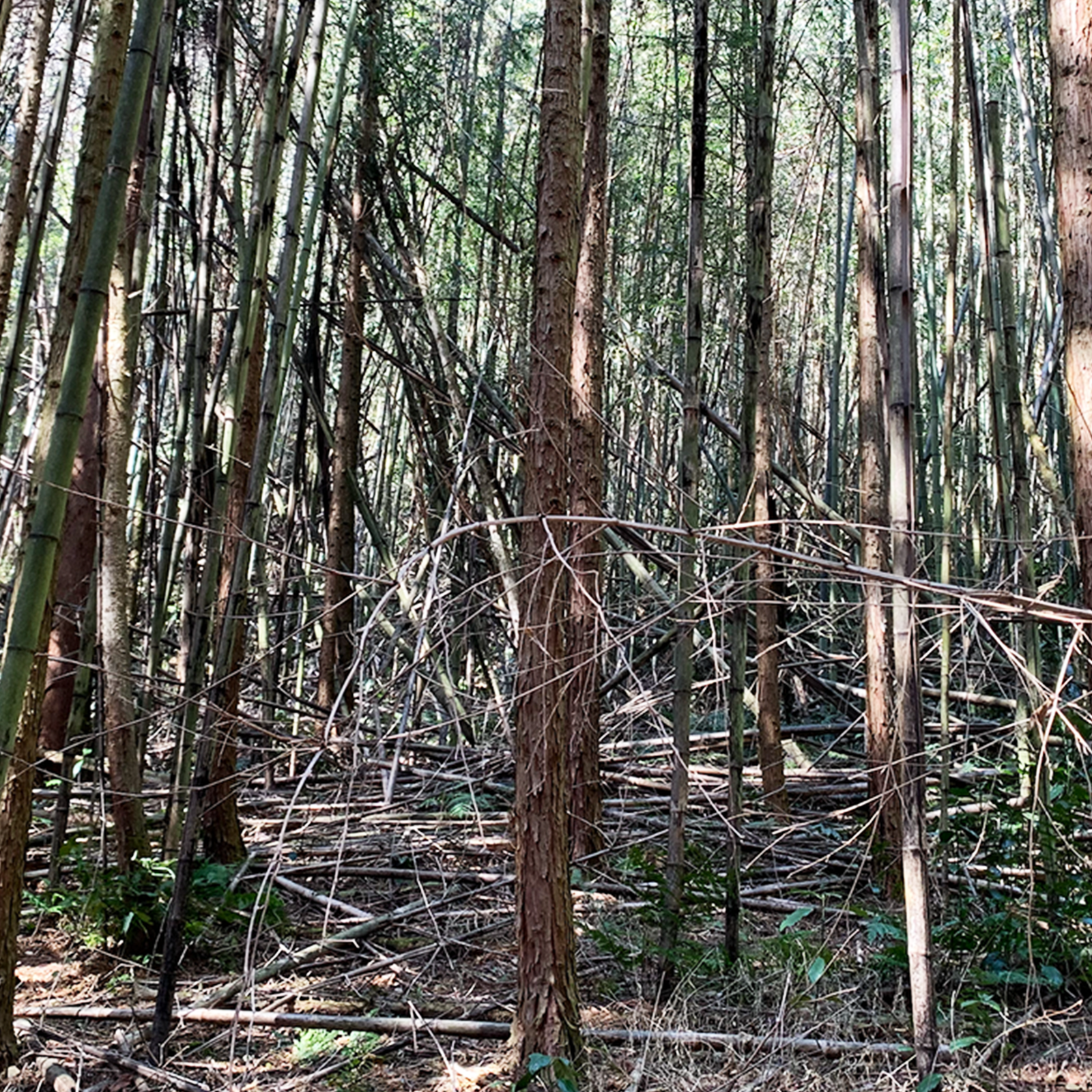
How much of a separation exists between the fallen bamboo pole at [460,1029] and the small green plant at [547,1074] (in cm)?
26

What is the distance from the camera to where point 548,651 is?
2539mm

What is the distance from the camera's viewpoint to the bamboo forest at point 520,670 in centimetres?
227

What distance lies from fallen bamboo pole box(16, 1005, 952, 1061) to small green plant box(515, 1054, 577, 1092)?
262 mm

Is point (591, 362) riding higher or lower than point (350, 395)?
lower

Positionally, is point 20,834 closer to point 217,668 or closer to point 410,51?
point 217,668

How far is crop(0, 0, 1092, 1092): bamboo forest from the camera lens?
2.27 m

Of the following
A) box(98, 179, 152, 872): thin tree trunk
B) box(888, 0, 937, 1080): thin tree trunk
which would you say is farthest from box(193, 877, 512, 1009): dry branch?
box(888, 0, 937, 1080): thin tree trunk

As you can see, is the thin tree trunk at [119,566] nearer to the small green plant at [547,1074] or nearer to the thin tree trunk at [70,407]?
the thin tree trunk at [70,407]

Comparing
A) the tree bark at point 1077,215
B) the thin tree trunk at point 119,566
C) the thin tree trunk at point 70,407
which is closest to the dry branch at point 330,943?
A: the thin tree trunk at point 119,566

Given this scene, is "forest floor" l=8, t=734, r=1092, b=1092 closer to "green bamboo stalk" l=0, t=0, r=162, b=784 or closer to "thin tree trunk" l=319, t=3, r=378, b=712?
"green bamboo stalk" l=0, t=0, r=162, b=784

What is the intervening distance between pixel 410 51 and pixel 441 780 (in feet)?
13.0

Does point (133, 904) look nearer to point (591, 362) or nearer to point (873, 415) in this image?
point (591, 362)

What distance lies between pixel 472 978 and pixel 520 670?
4.64ft

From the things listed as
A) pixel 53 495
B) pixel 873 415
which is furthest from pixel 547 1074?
pixel 873 415
